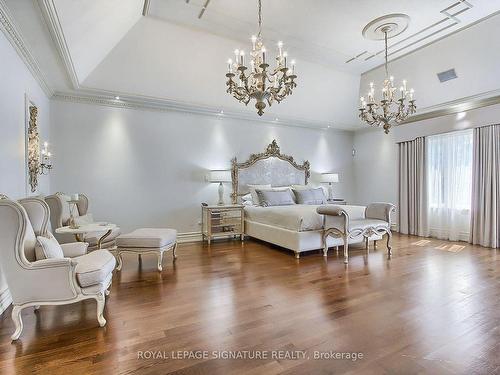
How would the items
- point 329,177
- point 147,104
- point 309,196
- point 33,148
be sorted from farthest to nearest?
point 329,177 < point 309,196 < point 147,104 < point 33,148

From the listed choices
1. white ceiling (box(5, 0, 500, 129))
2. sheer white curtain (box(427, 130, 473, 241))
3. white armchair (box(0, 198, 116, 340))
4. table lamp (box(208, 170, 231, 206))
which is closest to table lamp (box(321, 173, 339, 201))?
sheer white curtain (box(427, 130, 473, 241))

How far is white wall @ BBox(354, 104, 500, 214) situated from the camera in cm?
539

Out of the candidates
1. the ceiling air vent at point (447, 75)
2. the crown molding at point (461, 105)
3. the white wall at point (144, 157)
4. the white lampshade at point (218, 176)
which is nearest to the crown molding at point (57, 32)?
the white wall at point (144, 157)

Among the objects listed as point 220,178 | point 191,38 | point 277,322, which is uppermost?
point 191,38

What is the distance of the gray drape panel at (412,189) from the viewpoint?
6113 mm

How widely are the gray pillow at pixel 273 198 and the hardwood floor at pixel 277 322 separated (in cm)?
190

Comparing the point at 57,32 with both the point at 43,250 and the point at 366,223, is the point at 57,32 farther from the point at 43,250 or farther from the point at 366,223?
the point at 366,223

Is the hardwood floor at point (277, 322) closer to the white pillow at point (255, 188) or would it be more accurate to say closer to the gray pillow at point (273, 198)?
the gray pillow at point (273, 198)

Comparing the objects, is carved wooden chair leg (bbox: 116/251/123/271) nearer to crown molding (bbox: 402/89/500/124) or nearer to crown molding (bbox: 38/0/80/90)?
crown molding (bbox: 38/0/80/90)

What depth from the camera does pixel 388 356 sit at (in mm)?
1858

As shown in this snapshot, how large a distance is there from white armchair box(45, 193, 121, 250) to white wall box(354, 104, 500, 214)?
6.28 meters

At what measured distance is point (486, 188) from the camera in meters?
5.06

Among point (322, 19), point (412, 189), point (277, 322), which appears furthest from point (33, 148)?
point (412, 189)

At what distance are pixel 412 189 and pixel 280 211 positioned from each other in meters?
3.50
